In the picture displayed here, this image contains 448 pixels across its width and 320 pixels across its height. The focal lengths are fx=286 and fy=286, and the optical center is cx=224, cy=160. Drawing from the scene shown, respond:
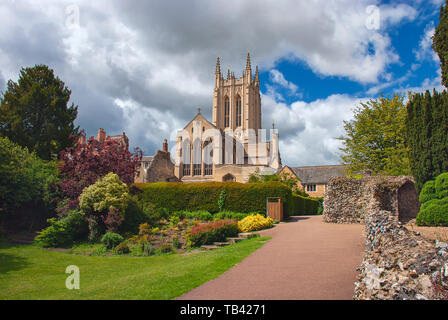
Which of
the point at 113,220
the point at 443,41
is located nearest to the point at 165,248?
the point at 113,220

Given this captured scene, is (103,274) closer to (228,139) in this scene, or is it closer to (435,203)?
(435,203)

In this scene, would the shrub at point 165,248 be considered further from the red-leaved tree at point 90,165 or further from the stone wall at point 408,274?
the stone wall at point 408,274

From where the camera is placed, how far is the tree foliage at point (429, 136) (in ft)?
55.5

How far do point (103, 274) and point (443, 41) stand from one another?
21.6m

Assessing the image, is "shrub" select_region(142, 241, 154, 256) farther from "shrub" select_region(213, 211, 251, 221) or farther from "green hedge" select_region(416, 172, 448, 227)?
"green hedge" select_region(416, 172, 448, 227)

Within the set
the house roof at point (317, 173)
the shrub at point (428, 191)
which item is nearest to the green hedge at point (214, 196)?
the shrub at point (428, 191)

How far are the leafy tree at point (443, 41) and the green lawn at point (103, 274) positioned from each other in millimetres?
15332

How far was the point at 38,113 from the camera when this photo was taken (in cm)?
2367

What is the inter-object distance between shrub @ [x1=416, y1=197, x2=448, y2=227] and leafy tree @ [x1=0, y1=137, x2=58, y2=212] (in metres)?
20.7

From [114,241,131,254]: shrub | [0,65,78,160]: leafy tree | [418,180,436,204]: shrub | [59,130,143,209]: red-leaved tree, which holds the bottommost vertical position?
[114,241,131,254]: shrub

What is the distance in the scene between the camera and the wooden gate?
2103 centimetres

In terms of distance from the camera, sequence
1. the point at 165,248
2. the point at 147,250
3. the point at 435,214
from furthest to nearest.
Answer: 1. the point at 435,214
2. the point at 165,248
3. the point at 147,250

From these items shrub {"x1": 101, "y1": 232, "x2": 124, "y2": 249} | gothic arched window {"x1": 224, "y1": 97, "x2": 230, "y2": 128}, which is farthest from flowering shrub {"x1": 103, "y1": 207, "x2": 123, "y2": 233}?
gothic arched window {"x1": 224, "y1": 97, "x2": 230, "y2": 128}

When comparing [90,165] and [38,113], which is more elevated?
[38,113]
